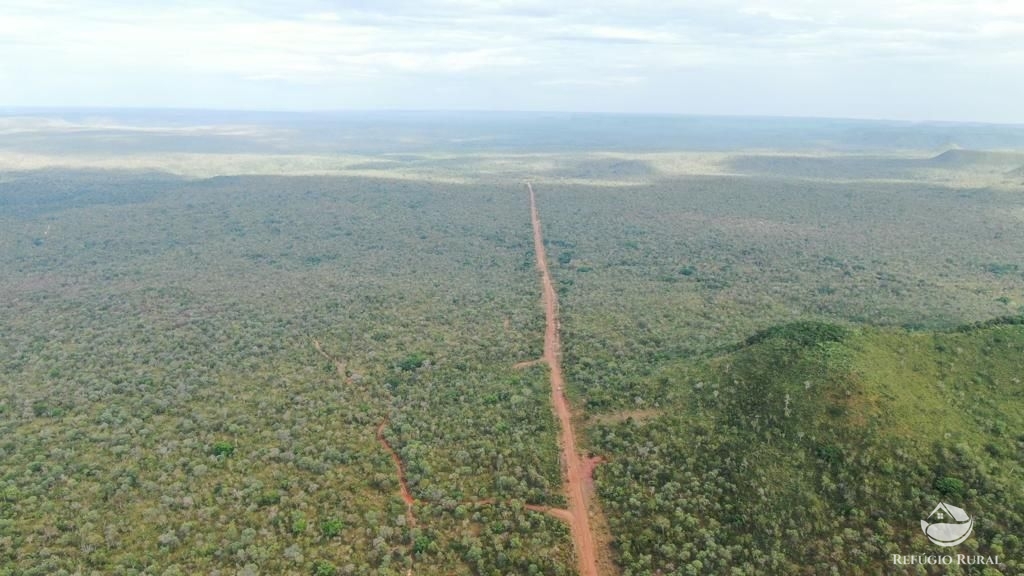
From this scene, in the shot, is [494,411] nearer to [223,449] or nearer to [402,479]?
[402,479]

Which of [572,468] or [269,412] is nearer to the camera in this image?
[572,468]

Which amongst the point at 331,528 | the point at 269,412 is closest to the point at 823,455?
the point at 331,528

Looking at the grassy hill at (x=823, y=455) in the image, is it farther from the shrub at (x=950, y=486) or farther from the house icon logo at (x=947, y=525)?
the house icon logo at (x=947, y=525)

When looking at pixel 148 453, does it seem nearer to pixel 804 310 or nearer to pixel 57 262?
pixel 804 310

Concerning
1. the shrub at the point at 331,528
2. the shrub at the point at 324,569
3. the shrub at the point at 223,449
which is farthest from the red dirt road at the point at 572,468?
the shrub at the point at 223,449

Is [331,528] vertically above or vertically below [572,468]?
below

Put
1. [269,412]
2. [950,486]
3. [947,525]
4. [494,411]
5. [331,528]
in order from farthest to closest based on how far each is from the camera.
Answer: [269,412]
[494,411]
[331,528]
[950,486]
[947,525]

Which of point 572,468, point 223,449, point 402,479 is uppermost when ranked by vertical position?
point 223,449

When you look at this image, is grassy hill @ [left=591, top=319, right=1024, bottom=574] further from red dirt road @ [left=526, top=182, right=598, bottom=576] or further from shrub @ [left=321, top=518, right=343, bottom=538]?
shrub @ [left=321, top=518, right=343, bottom=538]
